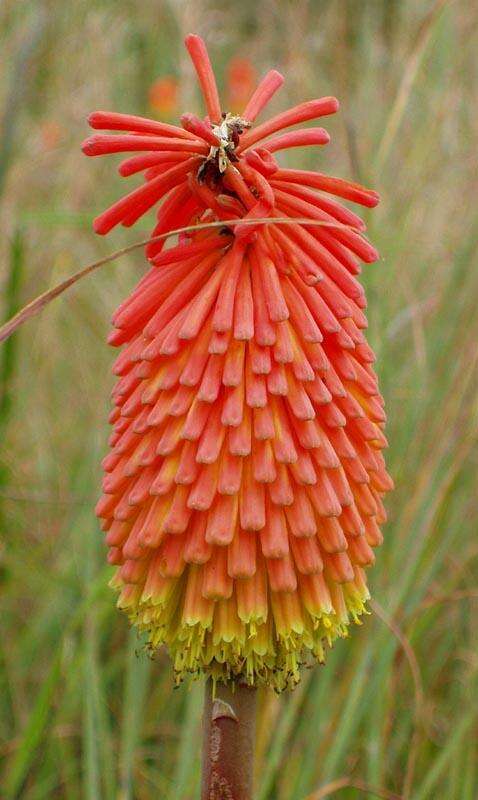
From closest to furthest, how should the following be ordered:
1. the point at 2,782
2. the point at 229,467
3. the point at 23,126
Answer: the point at 229,467 → the point at 2,782 → the point at 23,126

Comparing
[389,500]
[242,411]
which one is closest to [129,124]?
[242,411]

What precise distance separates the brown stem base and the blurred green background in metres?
0.68

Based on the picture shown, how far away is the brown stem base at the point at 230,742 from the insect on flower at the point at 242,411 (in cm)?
3

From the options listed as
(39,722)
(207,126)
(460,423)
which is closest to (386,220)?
(460,423)

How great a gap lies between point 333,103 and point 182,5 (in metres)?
3.78

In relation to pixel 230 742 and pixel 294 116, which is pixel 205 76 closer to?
pixel 294 116

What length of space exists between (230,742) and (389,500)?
6.25ft

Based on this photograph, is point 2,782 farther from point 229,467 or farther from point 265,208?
point 265,208

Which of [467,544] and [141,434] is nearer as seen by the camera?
[141,434]

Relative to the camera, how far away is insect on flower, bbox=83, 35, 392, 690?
1391 millimetres

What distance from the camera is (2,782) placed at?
275cm

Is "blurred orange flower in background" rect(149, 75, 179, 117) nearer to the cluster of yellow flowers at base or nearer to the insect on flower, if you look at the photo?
the insect on flower

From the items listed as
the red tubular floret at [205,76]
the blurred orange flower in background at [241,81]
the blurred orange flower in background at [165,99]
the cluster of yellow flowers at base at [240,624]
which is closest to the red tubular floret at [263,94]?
the red tubular floret at [205,76]

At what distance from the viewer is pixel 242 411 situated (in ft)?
4.56
